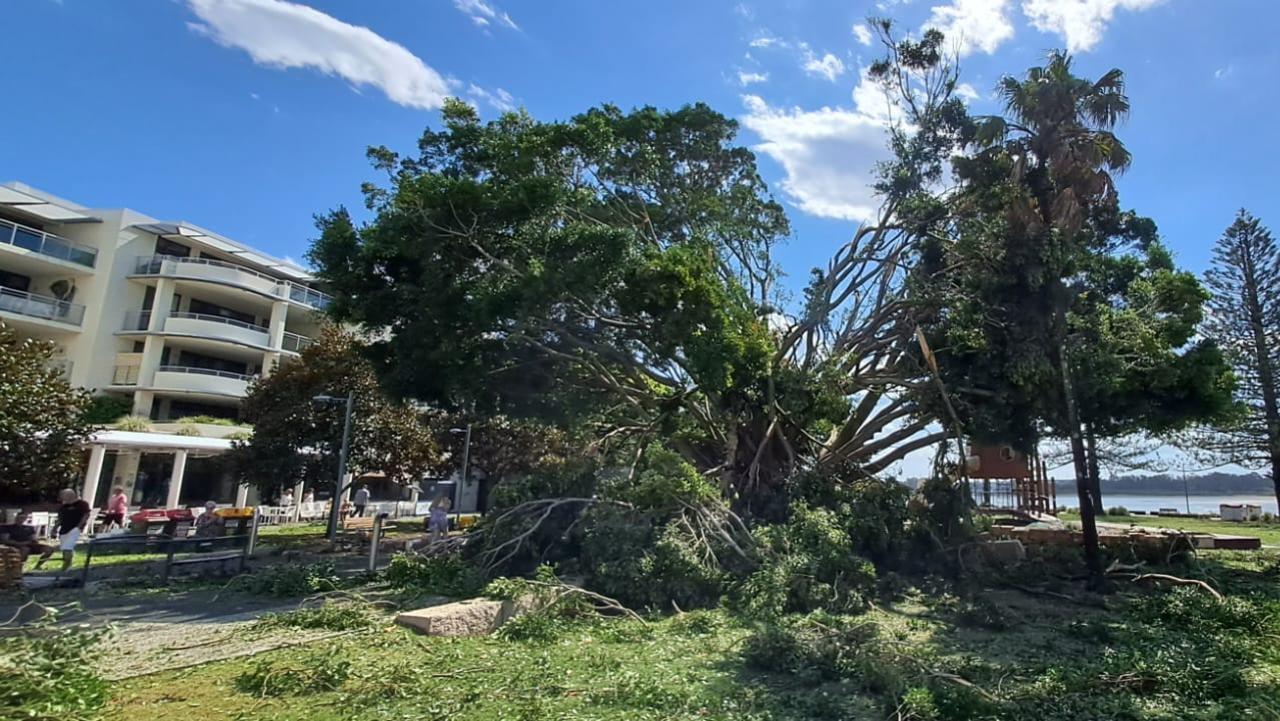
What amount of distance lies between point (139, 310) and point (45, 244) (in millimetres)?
4116

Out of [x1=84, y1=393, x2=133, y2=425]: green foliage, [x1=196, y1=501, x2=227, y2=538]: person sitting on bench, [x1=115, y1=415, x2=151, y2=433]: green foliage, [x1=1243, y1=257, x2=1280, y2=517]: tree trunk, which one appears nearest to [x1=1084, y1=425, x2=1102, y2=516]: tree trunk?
[x1=1243, y1=257, x2=1280, y2=517]: tree trunk

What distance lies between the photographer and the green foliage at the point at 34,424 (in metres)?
14.1

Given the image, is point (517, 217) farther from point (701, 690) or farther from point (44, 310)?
point (44, 310)

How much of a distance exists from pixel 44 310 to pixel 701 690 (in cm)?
3429

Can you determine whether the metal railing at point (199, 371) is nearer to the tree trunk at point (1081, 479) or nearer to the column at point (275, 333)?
the column at point (275, 333)

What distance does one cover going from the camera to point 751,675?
21.6 ft

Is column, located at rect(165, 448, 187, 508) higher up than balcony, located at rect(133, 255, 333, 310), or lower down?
lower down

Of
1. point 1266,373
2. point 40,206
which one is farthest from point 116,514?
point 1266,373

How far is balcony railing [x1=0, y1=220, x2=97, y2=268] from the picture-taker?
89.1ft

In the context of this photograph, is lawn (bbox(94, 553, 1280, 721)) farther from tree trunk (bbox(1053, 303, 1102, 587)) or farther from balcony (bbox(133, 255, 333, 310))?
balcony (bbox(133, 255, 333, 310))

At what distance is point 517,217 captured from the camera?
1270 centimetres

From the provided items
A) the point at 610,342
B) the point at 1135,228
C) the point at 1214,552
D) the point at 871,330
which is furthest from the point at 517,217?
the point at 1214,552

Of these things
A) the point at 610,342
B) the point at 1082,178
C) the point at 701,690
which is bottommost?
the point at 701,690

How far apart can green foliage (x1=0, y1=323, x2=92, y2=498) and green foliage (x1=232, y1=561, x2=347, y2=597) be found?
7.09 metres
